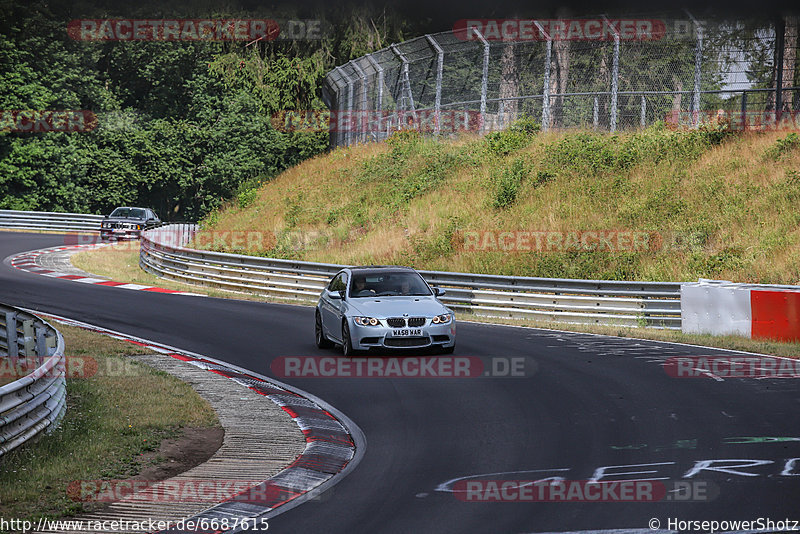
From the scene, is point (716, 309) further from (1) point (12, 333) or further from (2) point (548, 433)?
(1) point (12, 333)

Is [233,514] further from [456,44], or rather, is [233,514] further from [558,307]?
[456,44]

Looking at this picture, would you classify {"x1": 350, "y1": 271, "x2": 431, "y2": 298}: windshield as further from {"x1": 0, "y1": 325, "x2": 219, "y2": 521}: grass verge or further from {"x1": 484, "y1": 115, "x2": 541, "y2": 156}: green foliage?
{"x1": 484, "y1": 115, "x2": 541, "y2": 156}: green foliage

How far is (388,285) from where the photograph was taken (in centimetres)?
1769

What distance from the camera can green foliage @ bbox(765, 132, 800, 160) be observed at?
1154 inches

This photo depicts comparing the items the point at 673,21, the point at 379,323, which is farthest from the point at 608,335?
the point at 673,21

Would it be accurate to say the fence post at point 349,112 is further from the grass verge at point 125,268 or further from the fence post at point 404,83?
the grass verge at point 125,268

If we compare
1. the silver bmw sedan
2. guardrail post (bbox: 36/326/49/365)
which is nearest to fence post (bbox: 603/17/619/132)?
the silver bmw sedan

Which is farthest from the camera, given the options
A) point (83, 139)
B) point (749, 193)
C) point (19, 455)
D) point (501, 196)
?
point (83, 139)

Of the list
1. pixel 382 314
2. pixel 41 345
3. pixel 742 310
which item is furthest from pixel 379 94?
pixel 41 345

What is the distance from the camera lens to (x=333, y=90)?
4528 centimetres

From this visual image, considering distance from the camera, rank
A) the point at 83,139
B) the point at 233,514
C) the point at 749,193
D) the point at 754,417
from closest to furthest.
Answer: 1. the point at 233,514
2. the point at 754,417
3. the point at 749,193
4. the point at 83,139

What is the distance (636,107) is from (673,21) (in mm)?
3857

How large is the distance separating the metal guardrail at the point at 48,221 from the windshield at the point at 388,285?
36720 mm

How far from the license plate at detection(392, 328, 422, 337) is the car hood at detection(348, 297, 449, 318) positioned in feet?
0.79
